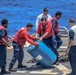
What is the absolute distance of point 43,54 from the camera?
1199cm

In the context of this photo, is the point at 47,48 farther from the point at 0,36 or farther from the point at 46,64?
the point at 0,36

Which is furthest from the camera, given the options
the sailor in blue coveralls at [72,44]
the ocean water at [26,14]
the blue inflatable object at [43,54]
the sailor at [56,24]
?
the ocean water at [26,14]

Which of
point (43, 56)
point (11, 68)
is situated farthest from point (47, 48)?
point (11, 68)

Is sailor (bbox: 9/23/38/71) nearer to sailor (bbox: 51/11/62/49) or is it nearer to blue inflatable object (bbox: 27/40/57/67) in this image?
blue inflatable object (bbox: 27/40/57/67)

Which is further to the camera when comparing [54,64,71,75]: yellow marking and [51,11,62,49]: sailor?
[51,11,62,49]: sailor

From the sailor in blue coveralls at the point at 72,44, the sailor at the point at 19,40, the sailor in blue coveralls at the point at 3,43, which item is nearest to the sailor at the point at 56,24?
the sailor at the point at 19,40

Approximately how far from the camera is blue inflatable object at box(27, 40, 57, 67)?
11.9 meters

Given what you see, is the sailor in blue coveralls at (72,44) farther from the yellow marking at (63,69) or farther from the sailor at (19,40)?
the sailor at (19,40)

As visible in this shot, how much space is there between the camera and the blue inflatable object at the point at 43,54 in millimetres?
11875

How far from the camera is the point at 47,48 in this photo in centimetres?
1209

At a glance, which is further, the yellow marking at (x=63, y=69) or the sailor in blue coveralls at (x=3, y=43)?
the yellow marking at (x=63, y=69)

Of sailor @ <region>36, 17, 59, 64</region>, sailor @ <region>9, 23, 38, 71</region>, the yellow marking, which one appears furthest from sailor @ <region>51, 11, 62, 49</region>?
sailor @ <region>9, 23, 38, 71</region>

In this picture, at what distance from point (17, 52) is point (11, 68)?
48 centimetres

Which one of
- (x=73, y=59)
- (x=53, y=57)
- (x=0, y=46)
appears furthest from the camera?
(x=53, y=57)
